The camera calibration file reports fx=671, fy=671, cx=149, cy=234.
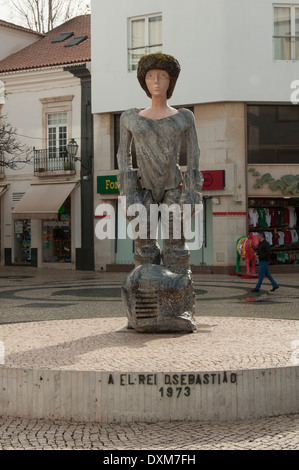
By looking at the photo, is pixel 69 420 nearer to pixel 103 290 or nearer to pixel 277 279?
pixel 103 290

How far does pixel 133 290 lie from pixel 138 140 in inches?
72.1

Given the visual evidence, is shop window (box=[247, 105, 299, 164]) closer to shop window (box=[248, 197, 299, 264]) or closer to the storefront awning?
shop window (box=[248, 197, 299, 264])

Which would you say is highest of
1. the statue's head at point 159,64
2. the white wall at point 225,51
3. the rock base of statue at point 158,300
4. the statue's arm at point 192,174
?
the white wall at point 225,51

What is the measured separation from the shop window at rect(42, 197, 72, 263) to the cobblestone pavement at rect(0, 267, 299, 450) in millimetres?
1189

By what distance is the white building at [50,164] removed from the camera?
84.1ft

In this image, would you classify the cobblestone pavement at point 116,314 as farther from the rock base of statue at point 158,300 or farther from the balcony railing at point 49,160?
the balcony railing at point 49,160

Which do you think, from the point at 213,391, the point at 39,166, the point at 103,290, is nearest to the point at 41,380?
the point at 213,391

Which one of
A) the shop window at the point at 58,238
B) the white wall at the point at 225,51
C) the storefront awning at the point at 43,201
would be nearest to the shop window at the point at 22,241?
the shop window at the point at 58,238

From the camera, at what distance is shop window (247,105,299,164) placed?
22.8 meters

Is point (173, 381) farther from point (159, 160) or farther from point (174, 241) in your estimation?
point (159, 160)

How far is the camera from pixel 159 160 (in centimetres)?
779

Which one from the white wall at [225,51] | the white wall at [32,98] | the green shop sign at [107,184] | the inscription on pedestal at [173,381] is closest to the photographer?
the inscription on pedestal at [173,381]

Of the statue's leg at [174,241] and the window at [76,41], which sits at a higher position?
the window at [76,41]

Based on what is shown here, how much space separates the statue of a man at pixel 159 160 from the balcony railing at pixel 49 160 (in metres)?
18.5
